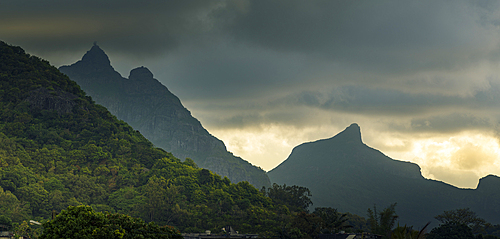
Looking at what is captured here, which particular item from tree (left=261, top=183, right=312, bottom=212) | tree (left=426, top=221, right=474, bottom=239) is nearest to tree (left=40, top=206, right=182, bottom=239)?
tree (left=426, top=221, right=474, bottom=239)

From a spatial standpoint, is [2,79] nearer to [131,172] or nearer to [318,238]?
[131,172]

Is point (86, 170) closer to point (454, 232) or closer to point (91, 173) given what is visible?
point (91, 173)

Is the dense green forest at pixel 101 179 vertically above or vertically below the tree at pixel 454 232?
above

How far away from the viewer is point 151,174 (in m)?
150

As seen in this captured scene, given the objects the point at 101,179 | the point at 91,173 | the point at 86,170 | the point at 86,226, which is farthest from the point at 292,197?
the point at 86,226

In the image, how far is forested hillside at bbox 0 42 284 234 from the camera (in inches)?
4801

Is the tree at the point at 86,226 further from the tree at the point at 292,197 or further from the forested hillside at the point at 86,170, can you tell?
the tree at the point at 292,197

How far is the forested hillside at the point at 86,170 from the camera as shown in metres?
122

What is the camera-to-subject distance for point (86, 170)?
140 metres

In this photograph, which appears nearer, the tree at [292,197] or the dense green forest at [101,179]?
the dense green forest at [101,179]

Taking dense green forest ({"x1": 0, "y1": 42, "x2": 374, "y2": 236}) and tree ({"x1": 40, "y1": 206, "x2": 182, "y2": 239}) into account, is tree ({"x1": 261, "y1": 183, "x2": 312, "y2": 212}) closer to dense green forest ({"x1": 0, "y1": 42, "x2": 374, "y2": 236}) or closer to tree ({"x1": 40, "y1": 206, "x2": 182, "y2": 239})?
dense green forest ({"x1": 0, "y1": 42, "x2": 374, "y2": 236})

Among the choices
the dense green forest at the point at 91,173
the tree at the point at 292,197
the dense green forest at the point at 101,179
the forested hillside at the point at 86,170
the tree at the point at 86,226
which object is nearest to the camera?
the tree at the point at 86,226

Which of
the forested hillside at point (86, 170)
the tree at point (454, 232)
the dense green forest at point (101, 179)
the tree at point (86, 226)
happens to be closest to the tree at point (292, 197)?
the dense green forest at point (101, 179)

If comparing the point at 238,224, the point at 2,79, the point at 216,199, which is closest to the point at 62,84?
the point at 2,79
